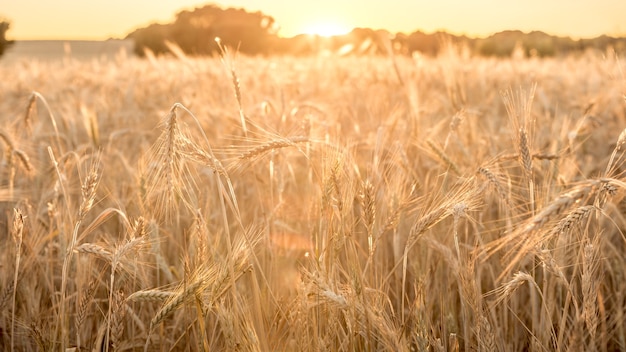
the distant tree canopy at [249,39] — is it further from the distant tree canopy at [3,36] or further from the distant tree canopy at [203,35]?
the distant tree canopy at [3,36]

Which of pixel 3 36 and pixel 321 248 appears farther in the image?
pixel 3 36

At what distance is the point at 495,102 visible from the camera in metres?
5.67

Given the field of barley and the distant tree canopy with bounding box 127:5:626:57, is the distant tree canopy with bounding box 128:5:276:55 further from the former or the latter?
the field of barley

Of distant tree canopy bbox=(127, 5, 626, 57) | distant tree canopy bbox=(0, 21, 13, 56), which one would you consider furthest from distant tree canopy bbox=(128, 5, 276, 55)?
distant tree canopy bbox=(0, 21, 13, 56)

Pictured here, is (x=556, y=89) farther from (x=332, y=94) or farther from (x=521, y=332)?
(x=521, y=332)

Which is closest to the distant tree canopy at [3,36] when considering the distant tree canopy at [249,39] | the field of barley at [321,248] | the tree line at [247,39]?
the tree line at [247,39]

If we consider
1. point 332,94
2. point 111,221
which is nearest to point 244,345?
point 111,221

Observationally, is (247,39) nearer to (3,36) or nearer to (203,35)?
(203,35)

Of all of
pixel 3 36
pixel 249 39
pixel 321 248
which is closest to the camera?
pixel 321 248

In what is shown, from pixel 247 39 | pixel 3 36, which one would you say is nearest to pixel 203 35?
pixel 247 39

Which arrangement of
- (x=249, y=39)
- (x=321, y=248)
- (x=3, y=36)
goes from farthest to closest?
1. (x=249, y=39)
2. (x=3, y=36)
3. (x=321, y=248)

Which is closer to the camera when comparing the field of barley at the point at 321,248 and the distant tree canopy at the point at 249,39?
the field of barley at the point at 321,248

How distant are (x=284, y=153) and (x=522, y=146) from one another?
929 mm

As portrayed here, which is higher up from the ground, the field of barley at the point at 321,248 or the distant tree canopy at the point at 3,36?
the distant tree canopy at the point at 3,36
